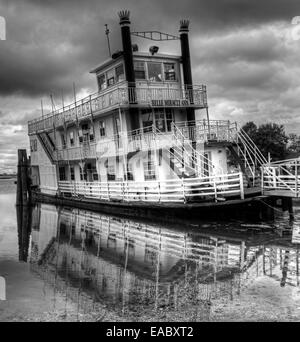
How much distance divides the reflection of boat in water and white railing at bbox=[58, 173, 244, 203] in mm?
2481

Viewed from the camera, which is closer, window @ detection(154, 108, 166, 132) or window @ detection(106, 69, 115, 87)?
window @ detection(154, 108, 166, 132)

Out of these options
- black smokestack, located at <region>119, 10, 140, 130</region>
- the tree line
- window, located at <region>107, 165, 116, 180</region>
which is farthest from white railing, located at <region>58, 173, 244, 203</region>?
the tree line

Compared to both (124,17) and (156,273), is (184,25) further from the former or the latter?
(156,273)

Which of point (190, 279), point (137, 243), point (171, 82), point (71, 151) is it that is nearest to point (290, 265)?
point (190, 279)

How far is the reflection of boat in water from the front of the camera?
27.9 ft

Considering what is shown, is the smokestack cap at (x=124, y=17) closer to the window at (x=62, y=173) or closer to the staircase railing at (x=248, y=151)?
the staircase railing at (x=248, y=151)

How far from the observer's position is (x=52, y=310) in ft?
26.9

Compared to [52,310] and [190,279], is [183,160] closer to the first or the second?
[190,279]

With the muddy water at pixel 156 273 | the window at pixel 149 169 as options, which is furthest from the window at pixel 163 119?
the muddy water at pixel 156 273

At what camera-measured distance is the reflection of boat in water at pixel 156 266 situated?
852 centimetres

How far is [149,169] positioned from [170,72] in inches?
290

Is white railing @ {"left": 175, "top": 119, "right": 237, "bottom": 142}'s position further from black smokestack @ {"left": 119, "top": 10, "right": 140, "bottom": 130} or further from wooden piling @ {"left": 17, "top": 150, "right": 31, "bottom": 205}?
wooden piling @ {"left": 17, "top": 150, "right": 31, "bottom": 205}

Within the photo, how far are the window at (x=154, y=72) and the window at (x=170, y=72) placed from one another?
0.56 meters
